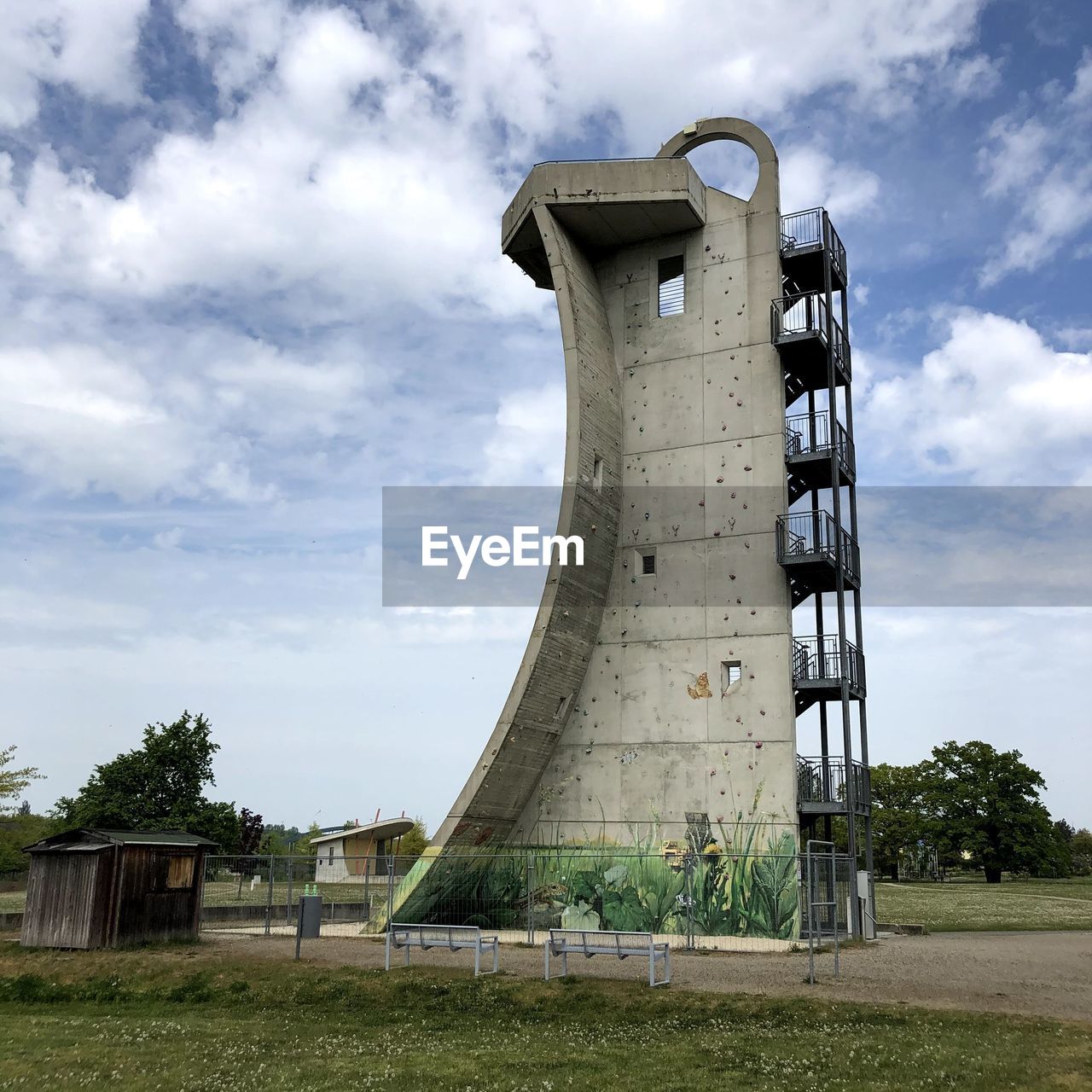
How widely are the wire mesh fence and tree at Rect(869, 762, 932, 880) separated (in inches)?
1932

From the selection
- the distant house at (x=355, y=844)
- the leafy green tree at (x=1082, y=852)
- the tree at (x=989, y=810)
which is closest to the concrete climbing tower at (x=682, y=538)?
the distant house at (x=355, y=844)

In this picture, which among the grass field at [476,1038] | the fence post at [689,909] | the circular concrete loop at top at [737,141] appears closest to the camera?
the grass field at [476,1038]

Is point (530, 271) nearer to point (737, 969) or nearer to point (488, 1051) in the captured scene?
point (737, 969)

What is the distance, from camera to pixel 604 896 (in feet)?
86.4

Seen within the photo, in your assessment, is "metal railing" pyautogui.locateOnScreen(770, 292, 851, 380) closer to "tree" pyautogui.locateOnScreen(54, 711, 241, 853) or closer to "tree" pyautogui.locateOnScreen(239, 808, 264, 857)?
"tree" pyautogui.locateOnScreen(54, 711, 241, 853)

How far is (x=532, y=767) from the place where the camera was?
2741 centimetres

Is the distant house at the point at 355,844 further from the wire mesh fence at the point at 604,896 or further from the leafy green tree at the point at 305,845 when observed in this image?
the wire mesh fence at the point at 604,896

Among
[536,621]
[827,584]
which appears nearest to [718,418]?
[827,584]

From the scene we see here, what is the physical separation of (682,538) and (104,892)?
51.0 feet

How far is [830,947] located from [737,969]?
4827mm

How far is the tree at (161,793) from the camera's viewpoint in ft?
159

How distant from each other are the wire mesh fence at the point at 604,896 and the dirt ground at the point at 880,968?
159 cm

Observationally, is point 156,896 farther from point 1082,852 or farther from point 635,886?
point 1082,852

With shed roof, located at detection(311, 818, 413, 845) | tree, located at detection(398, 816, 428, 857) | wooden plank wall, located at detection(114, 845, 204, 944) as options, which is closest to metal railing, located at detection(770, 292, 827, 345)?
wooden plank wall, located at detection(114, 845, 204, 944)
